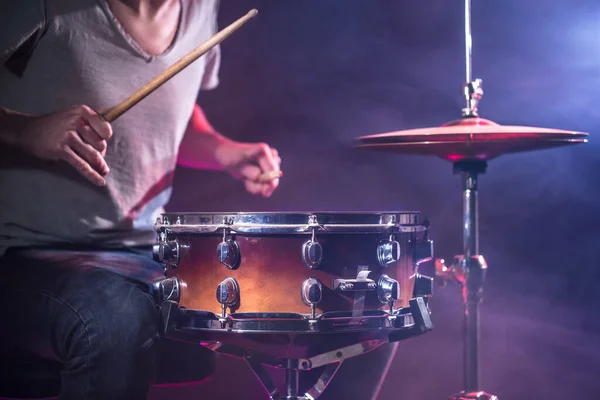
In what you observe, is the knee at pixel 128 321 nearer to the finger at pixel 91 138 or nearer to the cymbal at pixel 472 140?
the finger at pixel 91 138

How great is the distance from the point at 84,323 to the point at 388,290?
799mm

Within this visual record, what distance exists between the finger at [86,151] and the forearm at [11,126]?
23cm

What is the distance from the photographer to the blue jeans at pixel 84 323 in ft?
6.06

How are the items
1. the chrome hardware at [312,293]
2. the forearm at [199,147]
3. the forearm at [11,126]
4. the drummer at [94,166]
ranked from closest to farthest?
the chrome hardware at [312,293]
the drummer at [94,166]
the forearm at [11,126]
the forearm at [199,147]

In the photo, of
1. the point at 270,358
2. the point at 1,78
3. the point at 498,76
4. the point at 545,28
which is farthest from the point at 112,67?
the point at 545,28

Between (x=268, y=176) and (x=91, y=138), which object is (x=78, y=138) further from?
(x=268, y=176)

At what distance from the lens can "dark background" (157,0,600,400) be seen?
2705 mm

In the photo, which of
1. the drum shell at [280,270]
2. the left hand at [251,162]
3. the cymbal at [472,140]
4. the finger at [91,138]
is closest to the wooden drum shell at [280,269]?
the drum shell at [280,270]

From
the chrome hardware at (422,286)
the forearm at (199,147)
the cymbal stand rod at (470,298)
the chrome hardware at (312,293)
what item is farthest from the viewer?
the forearm at (199,147)

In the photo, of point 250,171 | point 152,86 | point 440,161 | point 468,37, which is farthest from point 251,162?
point 468,37

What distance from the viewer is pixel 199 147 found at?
8.74 ft

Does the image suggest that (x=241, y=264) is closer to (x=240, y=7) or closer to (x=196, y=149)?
(x=196, y=149)

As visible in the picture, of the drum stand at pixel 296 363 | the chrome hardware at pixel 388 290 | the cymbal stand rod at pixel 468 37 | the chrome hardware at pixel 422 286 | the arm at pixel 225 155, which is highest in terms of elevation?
the cymbal stand rod at pixel 468 37

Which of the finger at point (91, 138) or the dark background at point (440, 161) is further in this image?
the dark background at point (440, 161)
